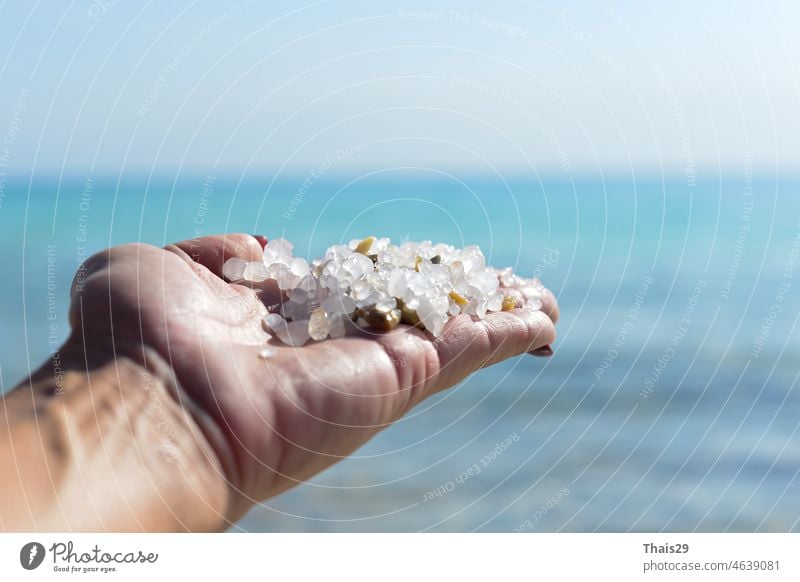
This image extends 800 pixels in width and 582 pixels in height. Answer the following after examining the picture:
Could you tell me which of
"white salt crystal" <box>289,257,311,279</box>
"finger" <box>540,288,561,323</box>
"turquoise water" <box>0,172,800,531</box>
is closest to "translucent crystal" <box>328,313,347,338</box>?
"white salt crystal" <box>289,257,311,279</box>

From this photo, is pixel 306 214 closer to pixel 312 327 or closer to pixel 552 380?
pixel 552 380

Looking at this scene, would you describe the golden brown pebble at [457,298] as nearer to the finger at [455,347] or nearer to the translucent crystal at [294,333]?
the finger at [455,347]

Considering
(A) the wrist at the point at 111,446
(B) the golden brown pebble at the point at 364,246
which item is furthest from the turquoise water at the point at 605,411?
(A) the wrist at the point at 111,446

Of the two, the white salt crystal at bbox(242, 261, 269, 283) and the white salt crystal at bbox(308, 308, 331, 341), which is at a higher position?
the white salt crystal at bbox(242, 261, 269, 283)

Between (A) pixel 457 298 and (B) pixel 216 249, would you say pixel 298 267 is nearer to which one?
(B) pixel 216 249

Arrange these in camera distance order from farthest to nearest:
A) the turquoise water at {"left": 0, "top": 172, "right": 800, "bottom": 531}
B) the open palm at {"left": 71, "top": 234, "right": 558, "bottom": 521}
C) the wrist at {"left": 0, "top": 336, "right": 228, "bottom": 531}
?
the turquoise water at {"left": 0, "top": 172, "right": 800, "bottom": 531} < the open palm at {"left": 71, "top": 234, "right": 558, "bottom": 521} < the wrist at {"left": 0, "top": 336, "right": 228, "bottom": 531}

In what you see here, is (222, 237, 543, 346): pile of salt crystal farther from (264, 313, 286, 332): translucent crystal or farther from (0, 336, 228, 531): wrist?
(0, 336, 228, 531): wrist
